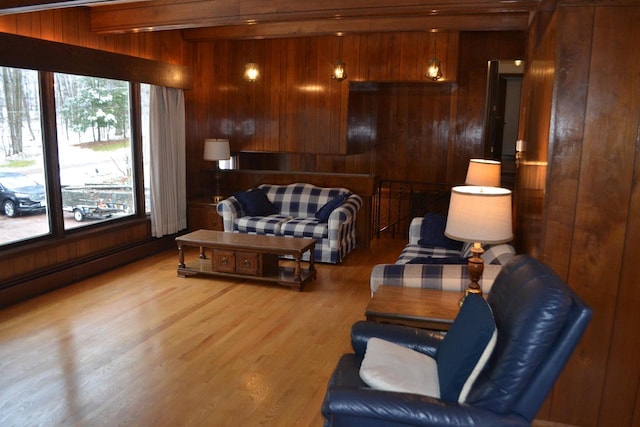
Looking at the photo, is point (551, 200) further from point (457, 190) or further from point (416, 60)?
point (416, 60)

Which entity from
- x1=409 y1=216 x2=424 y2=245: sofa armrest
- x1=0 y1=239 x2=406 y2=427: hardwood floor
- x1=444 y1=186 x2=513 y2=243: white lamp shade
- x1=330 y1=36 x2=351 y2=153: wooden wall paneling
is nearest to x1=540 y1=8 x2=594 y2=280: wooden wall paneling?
x1=444 y1=186 x2=513 y2=243: white lamp shade

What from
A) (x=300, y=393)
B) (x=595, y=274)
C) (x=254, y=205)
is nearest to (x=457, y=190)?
(x=595, y=274)

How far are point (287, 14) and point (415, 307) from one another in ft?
8.94

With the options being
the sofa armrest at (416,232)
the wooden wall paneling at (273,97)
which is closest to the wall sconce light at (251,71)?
the wooden wall paneling at (273,97)

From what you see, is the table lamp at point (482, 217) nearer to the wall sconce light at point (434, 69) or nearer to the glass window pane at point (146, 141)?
the wall sconce light at point (434, 69)

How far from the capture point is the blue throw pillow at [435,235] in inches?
196

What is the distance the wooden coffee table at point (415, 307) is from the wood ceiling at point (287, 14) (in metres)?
1.87

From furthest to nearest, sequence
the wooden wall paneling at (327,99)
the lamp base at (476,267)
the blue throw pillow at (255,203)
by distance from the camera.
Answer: the wooden wall paneling at (327,99)
the blue throw pillow at (255,203)
the lamp base at (476,267)

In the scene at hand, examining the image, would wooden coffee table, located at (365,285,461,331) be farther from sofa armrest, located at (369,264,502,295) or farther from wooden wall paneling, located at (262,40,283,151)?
wooden wall paneling, located at (262,40,283,151)

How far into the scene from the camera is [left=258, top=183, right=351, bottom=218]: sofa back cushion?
6.60 meters

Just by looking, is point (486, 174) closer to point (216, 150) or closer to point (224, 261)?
point (224, 261)

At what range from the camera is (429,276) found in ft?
11.0

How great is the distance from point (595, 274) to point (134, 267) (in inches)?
187

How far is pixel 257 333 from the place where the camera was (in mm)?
4008
